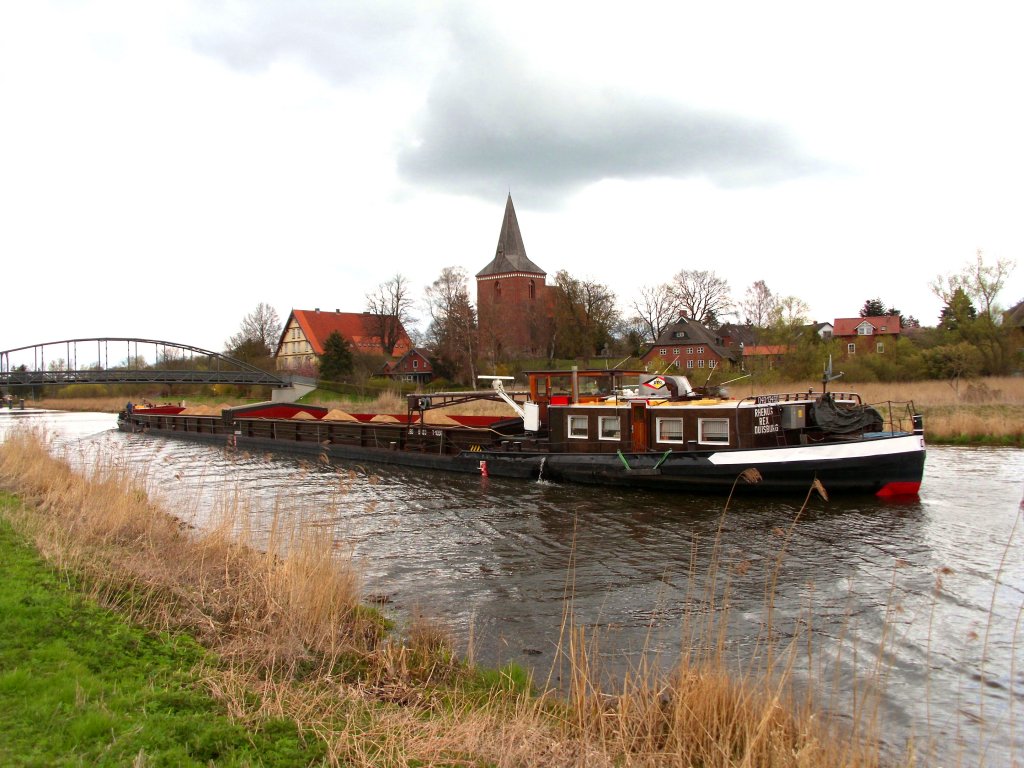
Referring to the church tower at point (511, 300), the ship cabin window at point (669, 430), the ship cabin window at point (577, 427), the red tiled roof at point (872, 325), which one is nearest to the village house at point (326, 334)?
the church tower at point (511, 300)

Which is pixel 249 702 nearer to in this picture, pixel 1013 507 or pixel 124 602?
pixel 124 602

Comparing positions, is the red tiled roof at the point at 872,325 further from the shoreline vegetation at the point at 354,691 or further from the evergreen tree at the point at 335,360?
the shoreline vegetation at the point at 354,691

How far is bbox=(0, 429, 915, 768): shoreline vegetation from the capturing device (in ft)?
14.0

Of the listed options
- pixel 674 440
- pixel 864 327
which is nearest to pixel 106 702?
pixel 674 440

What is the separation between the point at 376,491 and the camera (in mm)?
19156

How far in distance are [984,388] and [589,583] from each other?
28377 mm

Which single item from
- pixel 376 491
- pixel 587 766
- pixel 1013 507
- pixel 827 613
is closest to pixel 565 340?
pixel 376 491

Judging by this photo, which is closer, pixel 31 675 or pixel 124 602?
pixel 31 675

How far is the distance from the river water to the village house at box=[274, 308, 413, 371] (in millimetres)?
61311

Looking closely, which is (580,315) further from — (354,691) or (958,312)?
(354,691)

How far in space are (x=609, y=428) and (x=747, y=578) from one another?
9.02 m

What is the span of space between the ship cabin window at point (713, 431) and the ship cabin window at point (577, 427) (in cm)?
335

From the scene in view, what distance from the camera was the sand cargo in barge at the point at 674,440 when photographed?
15.7 meters

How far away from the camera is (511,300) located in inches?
3452
